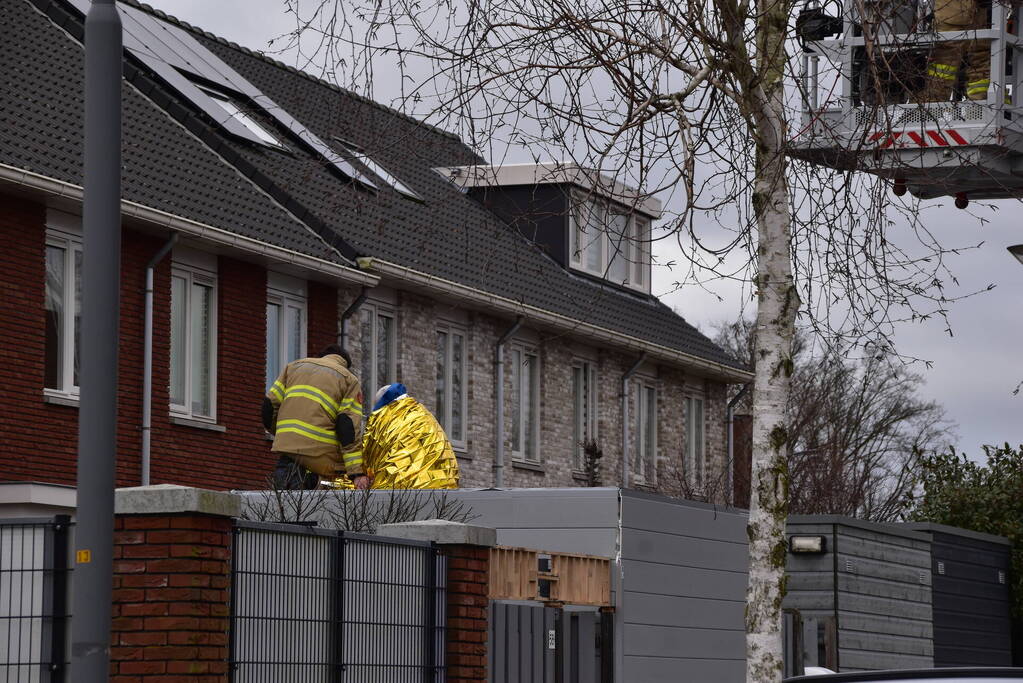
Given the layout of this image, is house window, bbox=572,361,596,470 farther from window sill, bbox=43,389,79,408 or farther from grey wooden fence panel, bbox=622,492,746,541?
grey wooden fence panel, bbox=622,492,746,541

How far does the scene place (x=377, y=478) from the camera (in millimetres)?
14156

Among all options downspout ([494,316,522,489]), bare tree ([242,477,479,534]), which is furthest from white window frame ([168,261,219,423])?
bare tree ([242,477,479,534])

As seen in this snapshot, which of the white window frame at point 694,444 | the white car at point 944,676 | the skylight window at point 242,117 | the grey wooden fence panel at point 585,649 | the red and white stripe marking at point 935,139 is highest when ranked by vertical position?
the skylight window at point 242,117

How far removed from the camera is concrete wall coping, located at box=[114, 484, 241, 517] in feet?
29.6

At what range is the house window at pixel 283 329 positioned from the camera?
73.8 feet

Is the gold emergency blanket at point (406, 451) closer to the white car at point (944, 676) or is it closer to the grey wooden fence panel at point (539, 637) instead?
the grey wooden fence panel at point (539, 637)

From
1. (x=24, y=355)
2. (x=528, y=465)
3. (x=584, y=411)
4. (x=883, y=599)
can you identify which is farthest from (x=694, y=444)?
(x=24, y=355)

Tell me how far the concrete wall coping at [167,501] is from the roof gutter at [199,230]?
9383mm

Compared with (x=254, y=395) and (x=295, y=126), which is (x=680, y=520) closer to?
(x=254, y=395)

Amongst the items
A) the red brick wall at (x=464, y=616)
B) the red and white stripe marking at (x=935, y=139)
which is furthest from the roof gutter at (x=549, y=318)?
the red brick wall at (x=464, y=616)

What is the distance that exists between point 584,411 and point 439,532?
18.6 metres

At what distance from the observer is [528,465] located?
27.9 meters

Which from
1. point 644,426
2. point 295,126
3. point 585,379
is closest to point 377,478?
point 295,126

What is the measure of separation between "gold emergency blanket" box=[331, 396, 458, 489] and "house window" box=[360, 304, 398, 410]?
31.0 feet
